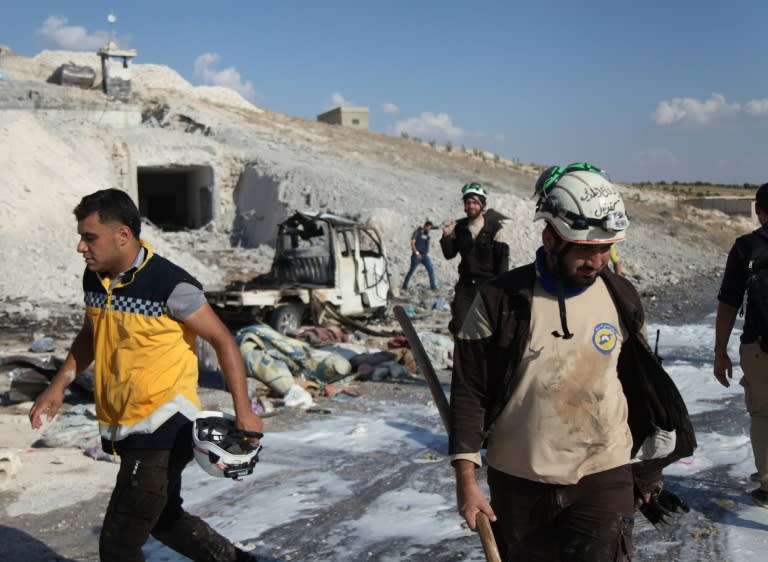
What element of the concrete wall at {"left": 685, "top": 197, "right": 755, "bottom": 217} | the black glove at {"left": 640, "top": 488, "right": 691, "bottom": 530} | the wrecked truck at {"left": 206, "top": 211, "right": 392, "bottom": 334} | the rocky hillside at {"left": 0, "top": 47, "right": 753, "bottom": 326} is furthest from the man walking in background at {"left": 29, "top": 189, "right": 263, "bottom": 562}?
the concrete wall at {"left": 685, "top": 197, "right": 755, "bottom": 217}

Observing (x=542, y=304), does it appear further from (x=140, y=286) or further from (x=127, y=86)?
(x=127, y=86)

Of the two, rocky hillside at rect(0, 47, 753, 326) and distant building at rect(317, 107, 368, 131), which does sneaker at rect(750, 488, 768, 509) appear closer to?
rocky hillside at rect(0, 47, 753, 326)

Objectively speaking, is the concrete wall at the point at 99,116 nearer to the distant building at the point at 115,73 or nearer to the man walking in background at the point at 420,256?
the distant building at the point at 115,73

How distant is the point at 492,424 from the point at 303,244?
32.3 ft

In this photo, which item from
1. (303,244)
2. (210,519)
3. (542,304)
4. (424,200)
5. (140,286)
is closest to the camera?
(542,304)

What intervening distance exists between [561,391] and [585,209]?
0.56 metres

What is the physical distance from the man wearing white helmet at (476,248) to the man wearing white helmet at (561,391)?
366cm

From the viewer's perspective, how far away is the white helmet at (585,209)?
→ 7.30 ft

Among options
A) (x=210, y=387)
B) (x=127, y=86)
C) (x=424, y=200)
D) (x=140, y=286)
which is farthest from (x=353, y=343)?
(x=127, y=86)

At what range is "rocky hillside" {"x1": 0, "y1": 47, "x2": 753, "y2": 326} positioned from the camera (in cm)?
1603

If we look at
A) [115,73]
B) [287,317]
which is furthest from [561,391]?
[115,73]

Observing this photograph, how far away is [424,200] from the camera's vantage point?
2116 cm

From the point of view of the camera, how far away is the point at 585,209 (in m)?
2.23

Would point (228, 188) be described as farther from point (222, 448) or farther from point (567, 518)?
point (567, 518)
